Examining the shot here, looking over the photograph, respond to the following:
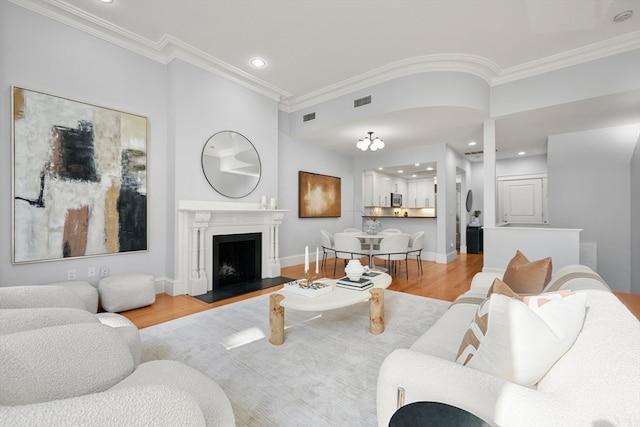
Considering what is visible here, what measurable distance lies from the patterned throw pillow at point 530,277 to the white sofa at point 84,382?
180 centimetres

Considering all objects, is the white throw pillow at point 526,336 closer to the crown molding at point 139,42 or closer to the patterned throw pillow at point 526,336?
the patterned throw pillow at point 526,336

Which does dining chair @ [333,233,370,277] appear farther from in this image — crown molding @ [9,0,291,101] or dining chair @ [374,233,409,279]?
crown molding @ [9,0,291,101]

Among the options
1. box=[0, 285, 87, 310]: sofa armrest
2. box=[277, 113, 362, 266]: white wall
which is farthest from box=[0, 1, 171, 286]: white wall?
box=[277, 113, 362, 266]: white wall

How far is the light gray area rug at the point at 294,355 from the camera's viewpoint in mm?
1570

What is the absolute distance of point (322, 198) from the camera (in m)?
6.63

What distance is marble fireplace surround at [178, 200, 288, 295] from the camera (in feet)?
12.4

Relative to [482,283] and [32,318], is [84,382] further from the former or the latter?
[482,283]

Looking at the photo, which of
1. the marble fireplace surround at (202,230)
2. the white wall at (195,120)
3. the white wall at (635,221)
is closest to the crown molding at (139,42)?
the white wall at (195,120)

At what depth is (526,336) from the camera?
88 centimetres

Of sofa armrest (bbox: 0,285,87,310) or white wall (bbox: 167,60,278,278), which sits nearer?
sofa armrest (bbox: 0,285,87,310)

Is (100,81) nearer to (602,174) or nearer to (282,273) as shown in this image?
(282,273)

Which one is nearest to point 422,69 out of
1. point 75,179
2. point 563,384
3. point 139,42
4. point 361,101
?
point 361,101

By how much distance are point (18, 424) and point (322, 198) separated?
6232mm

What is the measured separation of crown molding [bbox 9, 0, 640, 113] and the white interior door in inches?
175
